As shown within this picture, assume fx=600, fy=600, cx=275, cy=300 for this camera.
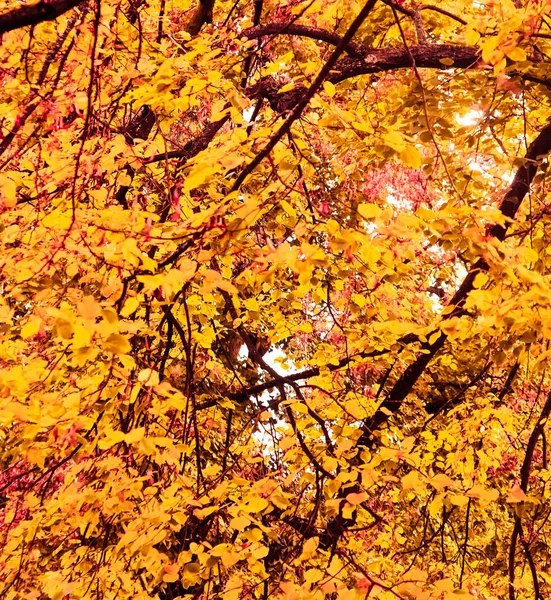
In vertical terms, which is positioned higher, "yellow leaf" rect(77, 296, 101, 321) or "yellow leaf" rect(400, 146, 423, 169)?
"yellow leaf" rect(400, 146, 423, 169)

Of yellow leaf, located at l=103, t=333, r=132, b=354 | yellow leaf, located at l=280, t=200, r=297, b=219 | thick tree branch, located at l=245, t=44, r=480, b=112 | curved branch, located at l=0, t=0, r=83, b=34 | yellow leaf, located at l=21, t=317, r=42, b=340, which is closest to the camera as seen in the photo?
curved branch, located at l=0, t=0, r=83, b=34

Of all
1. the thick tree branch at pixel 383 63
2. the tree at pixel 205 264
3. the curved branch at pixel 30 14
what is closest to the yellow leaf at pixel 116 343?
the tree at pixel 205 264

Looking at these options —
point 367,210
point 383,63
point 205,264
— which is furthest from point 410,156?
point 383,63

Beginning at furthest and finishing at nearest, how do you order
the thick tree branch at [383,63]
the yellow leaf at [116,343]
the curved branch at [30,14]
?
the thick tree branch at [383,63] < the yellow leaf at [116,343] < the curved branch at [30,14]

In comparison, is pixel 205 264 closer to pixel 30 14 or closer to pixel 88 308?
pixel 88 308

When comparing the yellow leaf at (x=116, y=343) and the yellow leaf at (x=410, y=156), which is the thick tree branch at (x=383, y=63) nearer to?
the yellow leaf at (x=410, y=156)

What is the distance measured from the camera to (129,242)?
1.83 meters

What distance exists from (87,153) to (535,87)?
3.25 meters

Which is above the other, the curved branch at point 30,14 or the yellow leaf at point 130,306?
the curved branch at point 30,14

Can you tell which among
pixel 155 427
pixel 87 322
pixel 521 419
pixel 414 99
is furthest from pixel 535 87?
pixel 87 322

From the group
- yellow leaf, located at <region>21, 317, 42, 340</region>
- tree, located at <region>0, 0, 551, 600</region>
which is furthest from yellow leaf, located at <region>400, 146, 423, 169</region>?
yellow leaf, located at <region>21, 317, 42, 340</region>

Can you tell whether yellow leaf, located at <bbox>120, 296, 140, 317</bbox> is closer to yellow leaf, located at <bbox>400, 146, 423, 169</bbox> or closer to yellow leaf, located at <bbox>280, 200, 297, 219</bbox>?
yellow leaf, located at <bbox>280, 200, 297, 219</bbox>

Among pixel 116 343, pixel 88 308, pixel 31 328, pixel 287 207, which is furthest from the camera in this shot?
pixel 287 207

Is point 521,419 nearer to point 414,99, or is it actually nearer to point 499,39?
point 414,99
